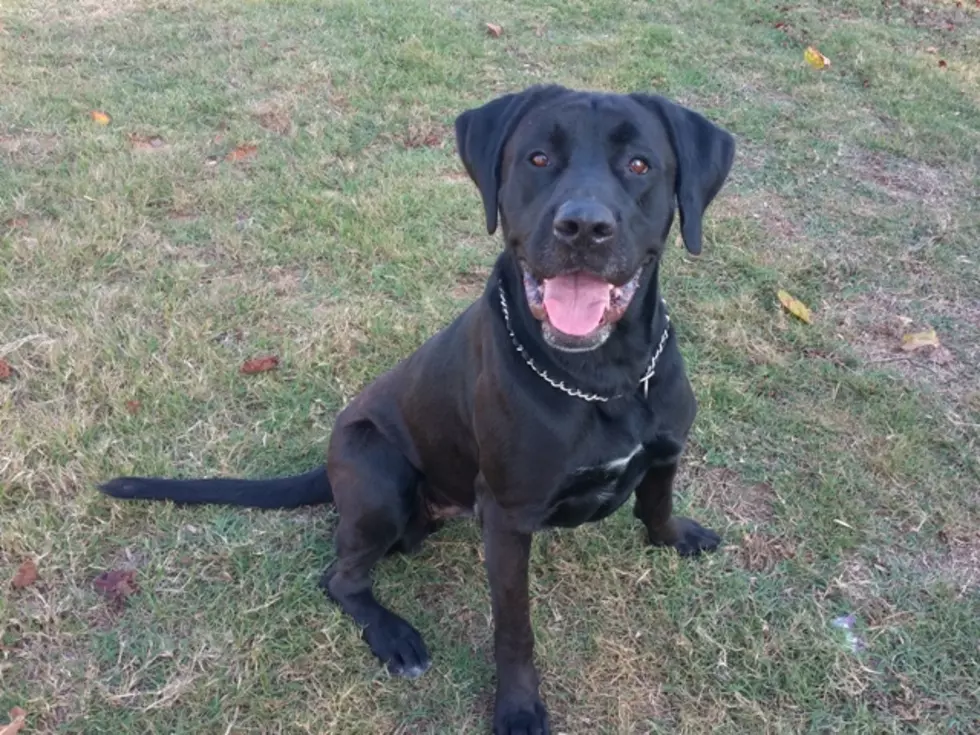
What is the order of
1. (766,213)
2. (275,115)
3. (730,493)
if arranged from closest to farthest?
(730,493) < (766,213) < (275,115)

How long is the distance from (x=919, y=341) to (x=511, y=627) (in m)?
2.48

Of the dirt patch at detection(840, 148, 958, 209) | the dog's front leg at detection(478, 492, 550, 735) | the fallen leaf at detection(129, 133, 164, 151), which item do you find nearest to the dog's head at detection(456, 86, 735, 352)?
the dog's front leg at detection(478, 492, 550, 735)

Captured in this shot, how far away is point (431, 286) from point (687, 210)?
1996 millimetres

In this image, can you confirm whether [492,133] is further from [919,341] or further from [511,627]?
[919,341]

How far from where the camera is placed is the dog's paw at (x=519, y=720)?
97.7 inches

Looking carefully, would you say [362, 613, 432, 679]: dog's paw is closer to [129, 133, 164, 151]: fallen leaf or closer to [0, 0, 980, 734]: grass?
[0, 0, 980, 734]: grass

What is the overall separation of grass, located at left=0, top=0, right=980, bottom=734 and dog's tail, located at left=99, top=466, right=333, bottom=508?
0.10 meters

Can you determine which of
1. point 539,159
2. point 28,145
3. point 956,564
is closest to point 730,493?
point 956,564

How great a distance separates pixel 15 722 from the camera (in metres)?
2.44

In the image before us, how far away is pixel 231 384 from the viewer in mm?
3641

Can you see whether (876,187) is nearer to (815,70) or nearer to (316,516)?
(815,70)

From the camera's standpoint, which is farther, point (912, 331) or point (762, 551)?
point (912, 331)

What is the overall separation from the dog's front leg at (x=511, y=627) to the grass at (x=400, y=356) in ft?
0.42

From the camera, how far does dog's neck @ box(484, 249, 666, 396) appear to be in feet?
7.73
